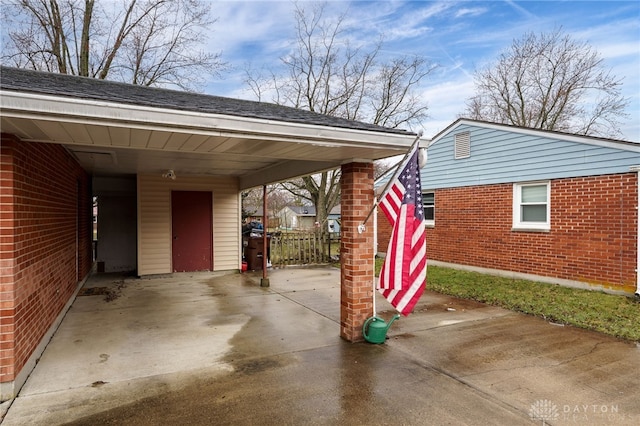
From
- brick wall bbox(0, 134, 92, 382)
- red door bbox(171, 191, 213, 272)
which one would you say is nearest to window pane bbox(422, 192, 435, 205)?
red door bbox(171, 191, 213, 272)

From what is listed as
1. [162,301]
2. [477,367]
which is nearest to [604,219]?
[477,367]

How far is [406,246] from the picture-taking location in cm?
418

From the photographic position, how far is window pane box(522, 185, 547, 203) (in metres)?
8.59

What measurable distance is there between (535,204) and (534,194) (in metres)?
0.24

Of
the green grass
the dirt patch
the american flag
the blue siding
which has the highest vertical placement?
the blue siding

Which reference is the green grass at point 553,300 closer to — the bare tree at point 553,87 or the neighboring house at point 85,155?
the neighboring house at point 85,155

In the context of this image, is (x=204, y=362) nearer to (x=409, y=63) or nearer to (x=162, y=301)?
(x=162, y=301)

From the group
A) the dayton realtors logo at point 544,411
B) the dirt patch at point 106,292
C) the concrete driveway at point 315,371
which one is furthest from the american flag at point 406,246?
the dirt patch at point 106,292

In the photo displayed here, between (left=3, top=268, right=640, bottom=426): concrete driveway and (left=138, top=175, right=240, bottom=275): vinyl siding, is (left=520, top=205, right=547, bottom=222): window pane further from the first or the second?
(left=138, top=175, right=240, bottom=275): vinyl siding

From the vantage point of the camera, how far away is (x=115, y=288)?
8109 mm

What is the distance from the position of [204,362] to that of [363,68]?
56.8 feet

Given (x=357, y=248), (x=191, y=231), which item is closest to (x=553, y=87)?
(x=191, y=231)

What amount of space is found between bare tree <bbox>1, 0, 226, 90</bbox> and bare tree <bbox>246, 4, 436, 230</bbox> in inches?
124

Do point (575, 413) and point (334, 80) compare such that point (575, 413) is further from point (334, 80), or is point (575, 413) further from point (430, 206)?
point (334, 80)
